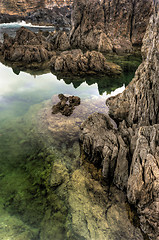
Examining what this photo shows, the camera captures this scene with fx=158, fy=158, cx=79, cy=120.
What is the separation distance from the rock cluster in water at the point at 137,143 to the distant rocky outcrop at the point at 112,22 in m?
32.5

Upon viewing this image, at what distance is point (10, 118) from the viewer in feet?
52.9

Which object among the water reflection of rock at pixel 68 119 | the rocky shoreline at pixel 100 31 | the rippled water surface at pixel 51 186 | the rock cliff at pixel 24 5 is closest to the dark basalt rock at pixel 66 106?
the water reflection of rock at pixel 68 119

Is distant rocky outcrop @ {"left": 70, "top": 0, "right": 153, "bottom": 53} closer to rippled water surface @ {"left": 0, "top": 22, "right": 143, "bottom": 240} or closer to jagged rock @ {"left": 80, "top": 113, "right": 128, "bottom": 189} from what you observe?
rippled water surface @ {"left": 0, "top": 22, "right": 143, "bottom": 240}

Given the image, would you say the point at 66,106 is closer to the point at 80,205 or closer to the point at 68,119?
the point at 68,119

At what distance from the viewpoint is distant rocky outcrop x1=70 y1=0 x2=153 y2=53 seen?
141 ft

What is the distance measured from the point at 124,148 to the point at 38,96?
14.9 m

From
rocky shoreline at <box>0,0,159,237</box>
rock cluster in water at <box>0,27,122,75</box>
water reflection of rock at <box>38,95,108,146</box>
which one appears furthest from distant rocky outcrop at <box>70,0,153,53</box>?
water reflection of rock at <box>38,95,108,146</box>

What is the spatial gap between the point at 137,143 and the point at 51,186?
18.2 feet

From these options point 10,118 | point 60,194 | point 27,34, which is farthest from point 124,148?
point 27,34

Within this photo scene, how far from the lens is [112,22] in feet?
144

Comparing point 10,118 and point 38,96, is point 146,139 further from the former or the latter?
point 38,96

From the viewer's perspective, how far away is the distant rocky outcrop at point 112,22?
4312cm

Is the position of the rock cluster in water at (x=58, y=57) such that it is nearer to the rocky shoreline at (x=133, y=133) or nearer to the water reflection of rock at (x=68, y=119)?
the rocky shoreline at (x=133, y=133)

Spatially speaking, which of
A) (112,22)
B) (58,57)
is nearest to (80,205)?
(58,57)
